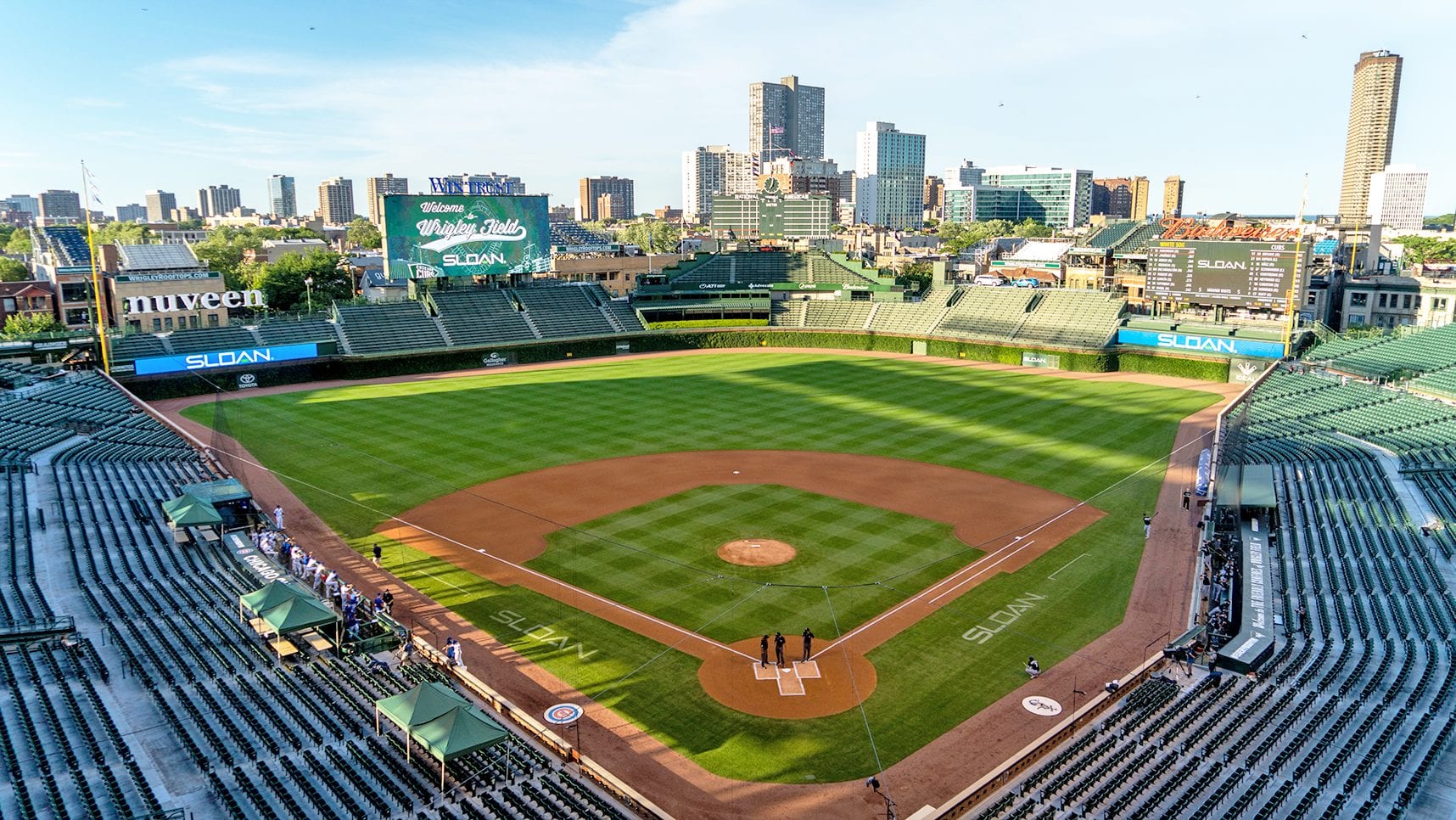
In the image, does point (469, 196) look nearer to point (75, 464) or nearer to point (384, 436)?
point (384, 436)

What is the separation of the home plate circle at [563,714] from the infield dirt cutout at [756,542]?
3.45 metres

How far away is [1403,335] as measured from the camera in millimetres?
58250

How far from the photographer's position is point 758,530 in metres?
34.4

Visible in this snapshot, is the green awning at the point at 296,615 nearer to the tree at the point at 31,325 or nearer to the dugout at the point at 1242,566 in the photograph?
the dugout at the point at 1242,566

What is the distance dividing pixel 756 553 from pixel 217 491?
20.5 meters

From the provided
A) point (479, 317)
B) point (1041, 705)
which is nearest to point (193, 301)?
point (479, 317)

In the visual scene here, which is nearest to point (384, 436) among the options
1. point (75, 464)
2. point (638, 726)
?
point (75, 464)

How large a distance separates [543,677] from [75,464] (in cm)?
2599

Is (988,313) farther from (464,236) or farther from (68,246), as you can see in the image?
(68,246)

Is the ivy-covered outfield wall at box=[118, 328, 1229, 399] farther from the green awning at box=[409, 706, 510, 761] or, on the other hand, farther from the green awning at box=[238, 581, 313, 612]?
the green awning at box=[409, 706, 510, 761]

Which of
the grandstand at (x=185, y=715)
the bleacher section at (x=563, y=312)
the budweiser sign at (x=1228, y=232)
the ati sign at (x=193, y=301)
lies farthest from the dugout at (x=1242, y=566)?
the ati sign at (x=193, y=301)

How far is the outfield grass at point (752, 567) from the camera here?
27.6 metres

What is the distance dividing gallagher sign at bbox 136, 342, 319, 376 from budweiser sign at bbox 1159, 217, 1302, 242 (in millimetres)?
69064

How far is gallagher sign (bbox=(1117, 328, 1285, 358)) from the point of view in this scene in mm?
67500
